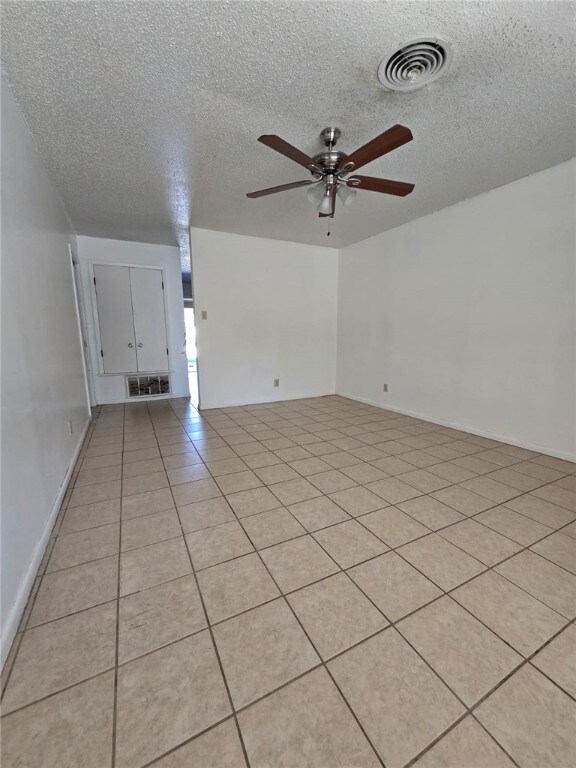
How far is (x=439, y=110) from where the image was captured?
6.14 ft

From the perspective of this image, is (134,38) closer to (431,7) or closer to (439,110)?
(431,7)

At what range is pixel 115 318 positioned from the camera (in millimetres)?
4637

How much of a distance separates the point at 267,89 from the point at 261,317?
299cm

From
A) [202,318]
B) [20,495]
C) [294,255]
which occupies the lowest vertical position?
[20,495]

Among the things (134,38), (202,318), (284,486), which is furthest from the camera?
(202,318)

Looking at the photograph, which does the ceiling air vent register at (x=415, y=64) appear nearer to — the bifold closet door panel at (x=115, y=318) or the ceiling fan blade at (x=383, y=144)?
the ceiling fan blade at (x=383, y=144)

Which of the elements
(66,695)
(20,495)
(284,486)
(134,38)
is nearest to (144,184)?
(134,38)

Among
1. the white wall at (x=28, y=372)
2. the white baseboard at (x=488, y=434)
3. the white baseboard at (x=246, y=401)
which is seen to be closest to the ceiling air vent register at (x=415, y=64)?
the white wall at (x=28, y=372)

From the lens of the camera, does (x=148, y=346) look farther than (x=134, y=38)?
Yes

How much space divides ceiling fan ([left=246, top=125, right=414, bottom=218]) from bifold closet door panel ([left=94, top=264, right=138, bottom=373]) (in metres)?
3.30

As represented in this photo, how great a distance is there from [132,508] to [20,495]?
27.7 inches

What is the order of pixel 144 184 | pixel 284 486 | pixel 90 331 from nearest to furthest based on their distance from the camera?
pixel 284 486
pixel 144 184
pixel 90 331

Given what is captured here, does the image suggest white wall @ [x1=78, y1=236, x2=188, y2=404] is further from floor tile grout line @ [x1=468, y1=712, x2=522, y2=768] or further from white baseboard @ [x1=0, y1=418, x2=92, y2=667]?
floor tile grout line @ [x1=468, y1=712, x2=522, y2=768]

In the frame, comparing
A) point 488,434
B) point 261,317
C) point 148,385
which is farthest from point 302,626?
point 148,385
